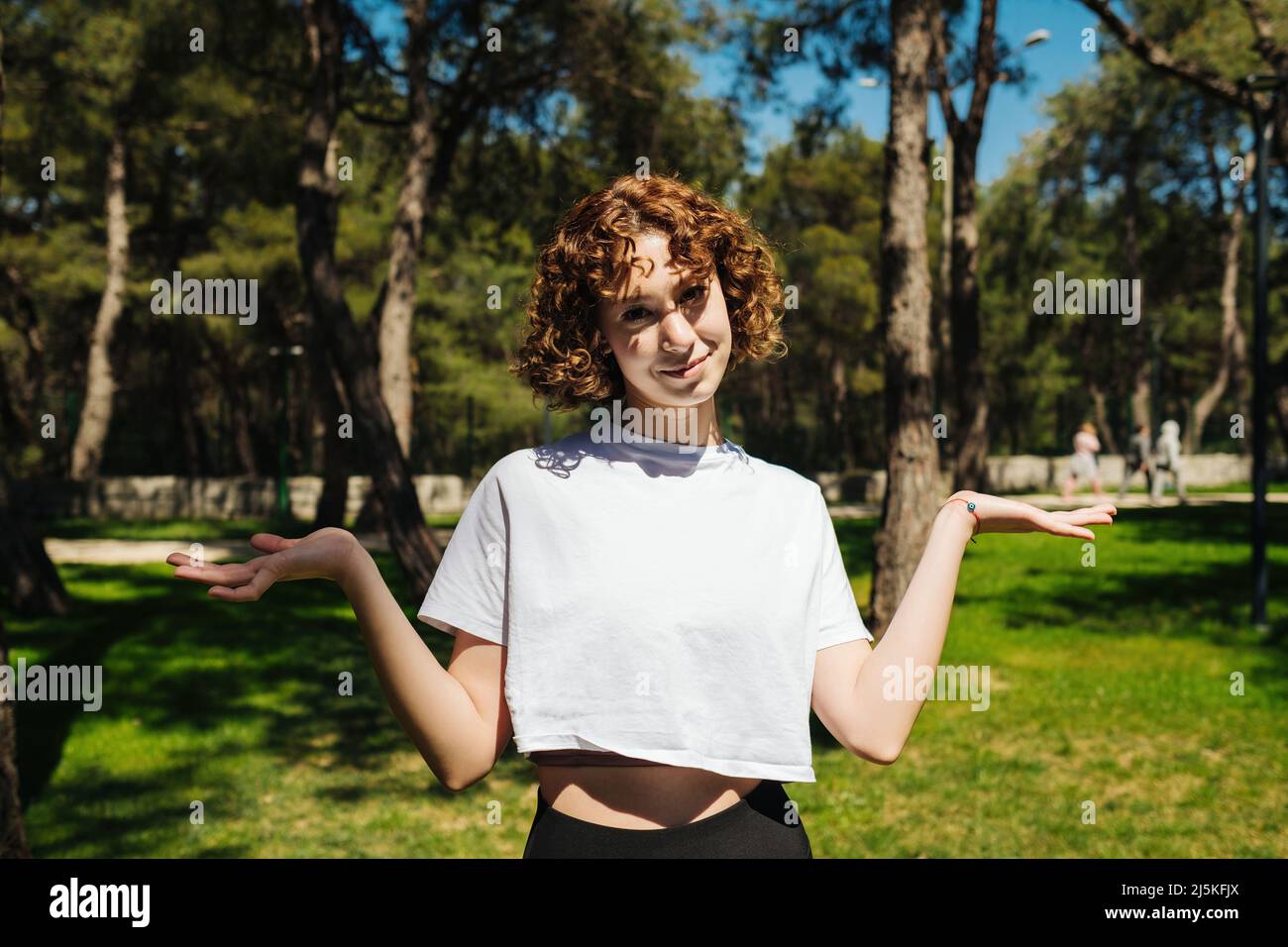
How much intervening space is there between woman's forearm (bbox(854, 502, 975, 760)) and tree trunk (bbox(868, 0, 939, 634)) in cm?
670

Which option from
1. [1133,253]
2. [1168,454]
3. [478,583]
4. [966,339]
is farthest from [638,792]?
[1133,253]

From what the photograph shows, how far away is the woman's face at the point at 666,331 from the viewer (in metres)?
1.75

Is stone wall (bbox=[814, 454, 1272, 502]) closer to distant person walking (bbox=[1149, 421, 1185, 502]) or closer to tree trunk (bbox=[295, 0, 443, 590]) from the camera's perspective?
distant person walking (bbox=[1149, 421, 1185, 502])

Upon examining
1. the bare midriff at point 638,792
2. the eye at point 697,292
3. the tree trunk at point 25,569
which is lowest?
the tree trunk at point 25,569

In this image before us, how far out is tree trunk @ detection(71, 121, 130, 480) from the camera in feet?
76.5

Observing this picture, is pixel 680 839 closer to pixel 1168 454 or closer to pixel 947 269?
pixel 947 269

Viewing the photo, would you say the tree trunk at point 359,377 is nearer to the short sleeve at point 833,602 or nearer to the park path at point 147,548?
the park path at point 147,548

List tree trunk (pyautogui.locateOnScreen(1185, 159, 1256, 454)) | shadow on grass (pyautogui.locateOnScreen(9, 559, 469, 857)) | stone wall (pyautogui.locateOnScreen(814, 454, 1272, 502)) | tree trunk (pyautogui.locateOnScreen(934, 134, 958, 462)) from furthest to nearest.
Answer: tree trunk (pyautogui.locateOnScreen(1185, 159, 1256, 454)), stone wall (pyautogui.locateOnScreen(814, 454, 1272, 502)), tree trunk (pyautogui.locateOnScreen(934, 134, 958, 462)), shadow on grass (pyautogui.locateOnScreen(9, 559, 469, 857))

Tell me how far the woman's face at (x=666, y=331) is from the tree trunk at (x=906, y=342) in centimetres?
678

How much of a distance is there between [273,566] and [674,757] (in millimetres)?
613

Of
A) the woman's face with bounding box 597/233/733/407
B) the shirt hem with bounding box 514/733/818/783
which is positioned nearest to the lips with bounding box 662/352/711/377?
the woman's face with bounding box 597/233/733/407

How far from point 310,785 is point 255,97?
17413mm

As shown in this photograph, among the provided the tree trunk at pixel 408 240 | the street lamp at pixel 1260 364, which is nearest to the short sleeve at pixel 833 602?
the street lamp at pixel 1260 364
